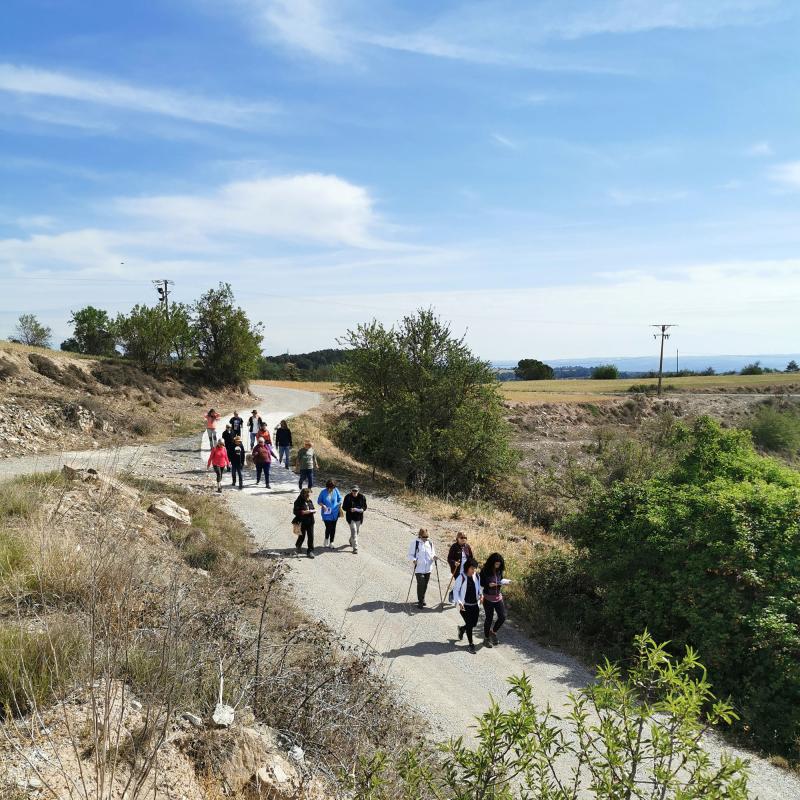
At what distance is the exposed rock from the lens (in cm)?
1307

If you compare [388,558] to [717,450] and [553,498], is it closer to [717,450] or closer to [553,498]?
[717,450]

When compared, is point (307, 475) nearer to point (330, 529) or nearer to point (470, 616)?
point (330, 529)

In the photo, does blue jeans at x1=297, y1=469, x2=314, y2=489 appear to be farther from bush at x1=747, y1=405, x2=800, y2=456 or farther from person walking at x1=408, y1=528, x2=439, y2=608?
bush at x1=747, y1=405, x2=800, y2=456

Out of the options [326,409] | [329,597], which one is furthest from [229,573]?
[326,409]

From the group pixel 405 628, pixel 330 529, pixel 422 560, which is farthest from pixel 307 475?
pixel 405 628

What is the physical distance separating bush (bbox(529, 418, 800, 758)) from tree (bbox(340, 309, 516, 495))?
38.3 ft

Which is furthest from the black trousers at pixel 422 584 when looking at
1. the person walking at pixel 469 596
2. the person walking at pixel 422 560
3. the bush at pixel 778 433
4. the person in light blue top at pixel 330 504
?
the bush at pixel 778 433

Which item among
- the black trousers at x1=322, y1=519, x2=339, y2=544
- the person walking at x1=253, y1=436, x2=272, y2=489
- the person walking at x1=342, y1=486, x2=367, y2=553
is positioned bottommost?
the black trousers at x1=322, y1=519, x2=339, y2=544

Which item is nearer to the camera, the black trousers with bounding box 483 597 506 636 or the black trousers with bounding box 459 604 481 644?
the black trousers with bounding box 459 604 481 644

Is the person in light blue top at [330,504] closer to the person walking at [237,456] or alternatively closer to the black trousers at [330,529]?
the black trousers at [330,529]

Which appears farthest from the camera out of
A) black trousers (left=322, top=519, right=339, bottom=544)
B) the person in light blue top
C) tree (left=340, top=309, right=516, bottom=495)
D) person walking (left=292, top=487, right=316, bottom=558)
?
tree (left=340, top=309, right=516, bottom=495)

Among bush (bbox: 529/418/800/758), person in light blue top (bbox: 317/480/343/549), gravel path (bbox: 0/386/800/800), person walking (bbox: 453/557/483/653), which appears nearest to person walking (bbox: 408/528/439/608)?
gravel path (bbox: 0/386/800/800)

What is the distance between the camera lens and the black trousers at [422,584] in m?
11.2

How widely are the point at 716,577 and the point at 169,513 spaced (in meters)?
10.9
